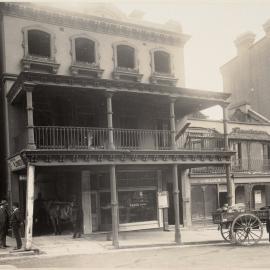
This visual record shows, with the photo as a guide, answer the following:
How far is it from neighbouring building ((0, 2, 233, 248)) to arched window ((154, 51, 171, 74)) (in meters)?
0.05

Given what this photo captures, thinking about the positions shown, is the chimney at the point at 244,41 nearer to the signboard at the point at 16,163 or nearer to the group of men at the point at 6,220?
the signboard at the point at 16,163

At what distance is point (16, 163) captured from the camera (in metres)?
18.0

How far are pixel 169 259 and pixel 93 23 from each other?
488 inches

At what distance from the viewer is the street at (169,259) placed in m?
11.8

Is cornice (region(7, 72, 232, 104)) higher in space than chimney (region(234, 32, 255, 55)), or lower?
lower

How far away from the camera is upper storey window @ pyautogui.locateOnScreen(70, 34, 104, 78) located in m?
20.6

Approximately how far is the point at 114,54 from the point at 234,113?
39.0 feet

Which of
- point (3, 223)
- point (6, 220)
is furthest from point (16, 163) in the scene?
point (3, 223)

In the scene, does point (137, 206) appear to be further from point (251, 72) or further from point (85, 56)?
point (251, 72)

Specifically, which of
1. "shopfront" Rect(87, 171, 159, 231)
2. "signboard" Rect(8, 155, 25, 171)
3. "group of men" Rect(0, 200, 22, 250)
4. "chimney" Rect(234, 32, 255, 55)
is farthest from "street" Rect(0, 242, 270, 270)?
"chimney" Rect(234, 32, 255, 55)

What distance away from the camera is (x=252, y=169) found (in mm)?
26875

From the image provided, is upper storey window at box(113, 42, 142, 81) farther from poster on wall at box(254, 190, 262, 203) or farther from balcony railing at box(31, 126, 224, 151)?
poster on wall at box(254, 190, 262, 203)

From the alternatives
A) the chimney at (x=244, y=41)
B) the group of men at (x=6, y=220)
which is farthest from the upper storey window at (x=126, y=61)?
the chimney at (x=244, y=41)

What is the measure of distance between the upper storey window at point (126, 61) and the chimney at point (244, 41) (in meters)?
16.1
